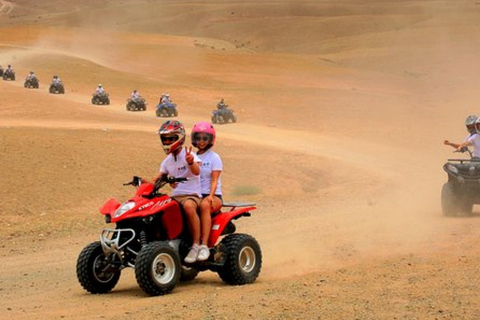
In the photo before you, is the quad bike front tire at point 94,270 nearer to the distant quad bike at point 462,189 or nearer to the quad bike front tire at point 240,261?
the quad bike front tire at point 240,261

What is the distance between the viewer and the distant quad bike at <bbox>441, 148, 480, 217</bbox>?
688 inches

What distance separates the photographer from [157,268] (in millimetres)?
10539

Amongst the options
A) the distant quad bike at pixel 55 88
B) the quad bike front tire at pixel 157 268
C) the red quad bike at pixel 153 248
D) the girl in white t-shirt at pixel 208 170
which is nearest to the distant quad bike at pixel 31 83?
the distant quad bike at pixel 55 88

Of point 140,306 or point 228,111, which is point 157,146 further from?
point 140,306

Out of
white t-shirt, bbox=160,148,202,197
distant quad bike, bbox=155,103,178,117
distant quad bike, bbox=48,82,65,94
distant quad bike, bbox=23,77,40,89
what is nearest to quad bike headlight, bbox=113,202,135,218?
white t-shirt, bbox=160,148,202,197

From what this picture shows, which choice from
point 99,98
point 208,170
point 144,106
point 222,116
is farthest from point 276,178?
point 99,98

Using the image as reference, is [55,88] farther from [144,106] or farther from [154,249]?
[154,249]

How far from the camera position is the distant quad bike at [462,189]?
17469 millimetres

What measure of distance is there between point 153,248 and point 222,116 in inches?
1289

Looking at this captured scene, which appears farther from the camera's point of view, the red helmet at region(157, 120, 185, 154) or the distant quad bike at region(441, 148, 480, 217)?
the distant quad bike at region(441, 148, 480, 217)

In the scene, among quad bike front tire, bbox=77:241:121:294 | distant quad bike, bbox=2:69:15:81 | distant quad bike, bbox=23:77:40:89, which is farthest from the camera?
distant quad bike, bbox=2:69:15:81

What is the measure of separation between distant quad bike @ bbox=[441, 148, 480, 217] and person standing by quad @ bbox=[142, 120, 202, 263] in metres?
7.85

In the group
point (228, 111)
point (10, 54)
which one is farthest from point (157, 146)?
point (10, 54)

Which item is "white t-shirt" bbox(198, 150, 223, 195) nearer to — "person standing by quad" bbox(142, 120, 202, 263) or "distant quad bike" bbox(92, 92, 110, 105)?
"person standing by quad" bbox(142, 120, 202, 263)
